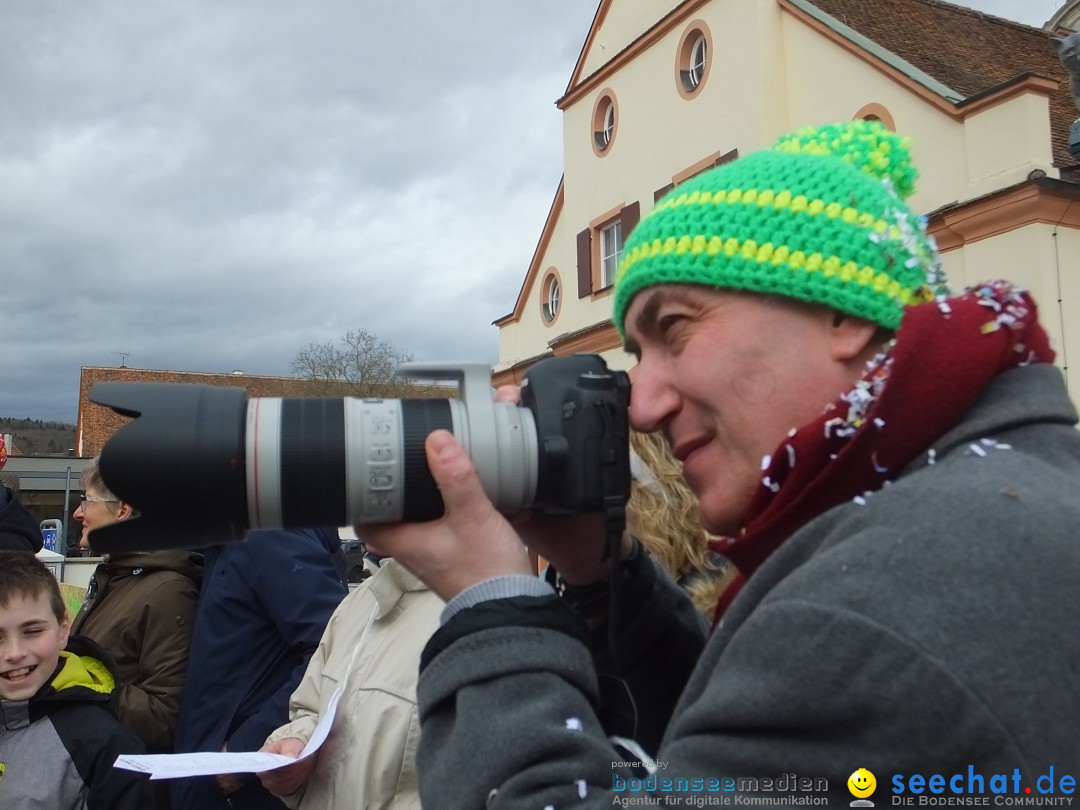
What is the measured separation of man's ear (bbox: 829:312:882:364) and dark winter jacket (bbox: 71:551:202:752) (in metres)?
2.39

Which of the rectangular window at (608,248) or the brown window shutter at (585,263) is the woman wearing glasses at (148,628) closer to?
the rectangular window at (608,248)

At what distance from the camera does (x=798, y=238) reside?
1.16 m

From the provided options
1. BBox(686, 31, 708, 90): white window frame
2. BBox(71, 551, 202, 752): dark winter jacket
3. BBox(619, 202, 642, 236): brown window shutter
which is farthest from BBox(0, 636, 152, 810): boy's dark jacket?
BBox(686, 31, 708, 90): white window frame

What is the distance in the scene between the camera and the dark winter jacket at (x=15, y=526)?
3584 mm

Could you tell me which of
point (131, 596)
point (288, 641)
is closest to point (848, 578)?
point (288, 641)

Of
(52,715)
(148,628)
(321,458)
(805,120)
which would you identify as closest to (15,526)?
(148,628)

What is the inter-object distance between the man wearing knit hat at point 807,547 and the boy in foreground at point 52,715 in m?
1.73

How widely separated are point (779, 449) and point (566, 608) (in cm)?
31

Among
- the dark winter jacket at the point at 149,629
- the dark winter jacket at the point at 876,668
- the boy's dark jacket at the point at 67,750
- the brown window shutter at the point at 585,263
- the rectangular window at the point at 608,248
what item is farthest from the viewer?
the brown window shutter at the point at 585,263

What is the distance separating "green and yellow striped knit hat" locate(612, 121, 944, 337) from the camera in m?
1.16

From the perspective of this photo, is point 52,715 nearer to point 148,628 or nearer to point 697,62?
point 148,628

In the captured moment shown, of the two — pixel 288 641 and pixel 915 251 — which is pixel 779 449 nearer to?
pixel 915 251

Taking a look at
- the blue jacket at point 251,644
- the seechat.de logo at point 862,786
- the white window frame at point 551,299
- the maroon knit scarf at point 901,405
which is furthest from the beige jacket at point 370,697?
the white window frame at point 551,299

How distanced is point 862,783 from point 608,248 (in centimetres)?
1315
